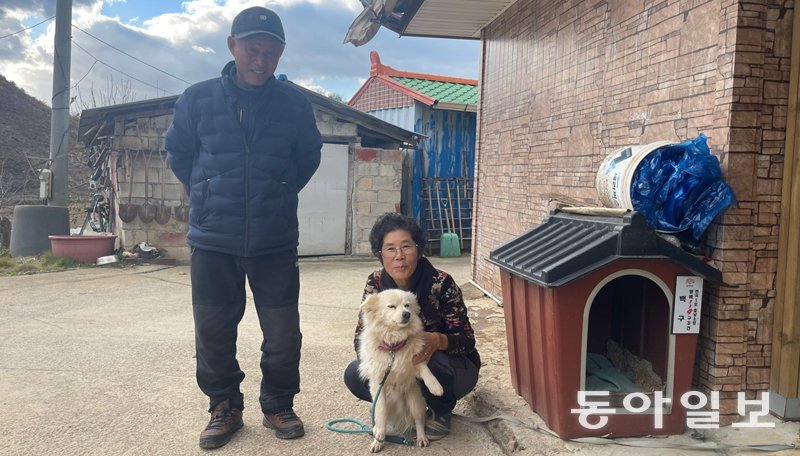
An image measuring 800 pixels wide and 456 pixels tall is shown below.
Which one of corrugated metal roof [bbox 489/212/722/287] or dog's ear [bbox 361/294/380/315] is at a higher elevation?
corrugated metal roof [bbox 489/212/722/287]

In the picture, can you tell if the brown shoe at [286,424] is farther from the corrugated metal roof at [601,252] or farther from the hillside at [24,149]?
the hillside at [24,149]

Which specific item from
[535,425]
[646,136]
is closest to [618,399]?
[535,425]

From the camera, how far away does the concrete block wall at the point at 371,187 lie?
433 inches

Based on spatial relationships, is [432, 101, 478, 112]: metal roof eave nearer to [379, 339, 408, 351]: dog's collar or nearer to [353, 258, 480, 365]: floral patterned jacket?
[353, 258, 480, 365]: floral patterned jacket

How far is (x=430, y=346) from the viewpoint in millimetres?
2857

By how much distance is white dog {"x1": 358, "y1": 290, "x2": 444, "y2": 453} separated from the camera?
2.74 m

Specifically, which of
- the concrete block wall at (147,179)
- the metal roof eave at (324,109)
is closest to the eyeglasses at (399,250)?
the metal roof eave at (324,109)

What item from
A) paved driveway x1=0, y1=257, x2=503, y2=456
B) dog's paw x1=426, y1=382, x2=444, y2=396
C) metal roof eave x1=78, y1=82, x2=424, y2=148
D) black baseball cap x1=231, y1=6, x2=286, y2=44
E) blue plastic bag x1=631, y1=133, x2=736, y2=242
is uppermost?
metal roof eave x1=78, y1=82, x2=424, y2=148

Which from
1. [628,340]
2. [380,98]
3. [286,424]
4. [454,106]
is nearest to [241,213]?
[286,424]

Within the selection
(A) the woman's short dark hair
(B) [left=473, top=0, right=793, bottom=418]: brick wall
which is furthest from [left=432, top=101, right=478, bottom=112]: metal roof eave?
(A) the woman's short dark hair

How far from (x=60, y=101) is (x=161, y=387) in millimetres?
9497

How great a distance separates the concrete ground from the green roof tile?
6.80m

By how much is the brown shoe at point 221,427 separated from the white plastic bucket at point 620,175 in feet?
8.14

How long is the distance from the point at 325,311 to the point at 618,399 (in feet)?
13.5
